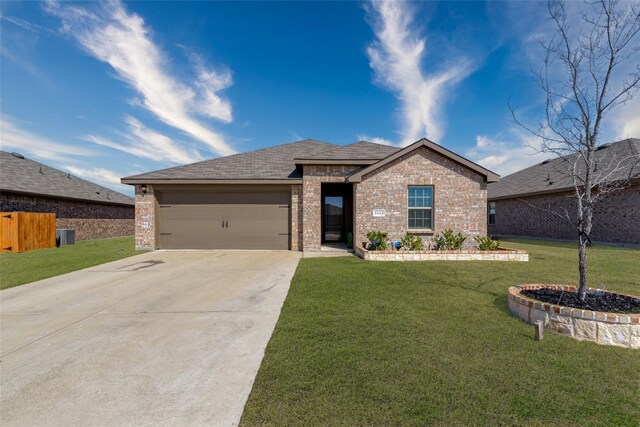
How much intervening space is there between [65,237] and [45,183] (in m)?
4.25

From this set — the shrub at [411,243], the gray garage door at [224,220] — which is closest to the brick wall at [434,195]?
the shrub at [411,243]

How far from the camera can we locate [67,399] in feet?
8.41

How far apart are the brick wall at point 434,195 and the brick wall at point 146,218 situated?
9.34 m

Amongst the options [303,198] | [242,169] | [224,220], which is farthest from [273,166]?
[224,220]

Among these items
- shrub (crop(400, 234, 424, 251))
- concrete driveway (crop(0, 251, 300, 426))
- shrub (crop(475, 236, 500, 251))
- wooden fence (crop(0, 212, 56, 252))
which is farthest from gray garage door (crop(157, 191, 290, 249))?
shrub (crop(475, 236, 500, 251))

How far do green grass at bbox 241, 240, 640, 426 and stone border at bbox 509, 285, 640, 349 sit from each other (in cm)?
15

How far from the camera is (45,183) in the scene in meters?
16.4

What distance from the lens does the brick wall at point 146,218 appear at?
1227cm

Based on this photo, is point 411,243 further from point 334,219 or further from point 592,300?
point 592,300

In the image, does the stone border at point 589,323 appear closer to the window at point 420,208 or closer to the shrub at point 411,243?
the shrub at point 411,243

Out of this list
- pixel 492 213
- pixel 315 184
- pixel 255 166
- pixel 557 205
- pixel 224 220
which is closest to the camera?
pixel 315 184

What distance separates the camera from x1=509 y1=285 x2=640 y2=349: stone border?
3.37 meters

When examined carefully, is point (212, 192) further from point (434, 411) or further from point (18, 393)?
point (434, 411)

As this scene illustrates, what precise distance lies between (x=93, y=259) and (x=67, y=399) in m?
9.41
